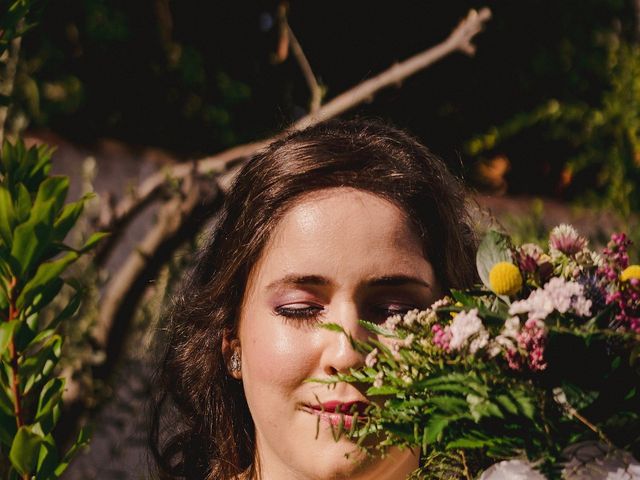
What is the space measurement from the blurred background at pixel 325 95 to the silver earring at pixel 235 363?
147cm

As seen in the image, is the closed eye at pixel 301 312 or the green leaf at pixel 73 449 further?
the closed eye at pixel 301 312

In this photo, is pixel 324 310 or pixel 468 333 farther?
pixel 324 310

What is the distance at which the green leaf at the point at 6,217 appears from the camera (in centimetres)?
165

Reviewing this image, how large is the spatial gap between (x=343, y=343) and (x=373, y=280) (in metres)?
0.17

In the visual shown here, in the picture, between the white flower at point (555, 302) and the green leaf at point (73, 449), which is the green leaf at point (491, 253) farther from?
the green leaf at point (73, 449)

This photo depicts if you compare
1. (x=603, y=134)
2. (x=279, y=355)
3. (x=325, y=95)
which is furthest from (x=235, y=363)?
(x=603, y=134)

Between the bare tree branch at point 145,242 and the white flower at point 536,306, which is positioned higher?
the bare tree branch at point 145,242

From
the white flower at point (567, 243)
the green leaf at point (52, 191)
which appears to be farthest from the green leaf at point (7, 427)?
the white flower at point (567, 243)

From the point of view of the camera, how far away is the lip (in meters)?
1.98

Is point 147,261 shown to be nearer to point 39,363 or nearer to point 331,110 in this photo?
point 331,110

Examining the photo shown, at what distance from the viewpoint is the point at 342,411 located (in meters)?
2.00

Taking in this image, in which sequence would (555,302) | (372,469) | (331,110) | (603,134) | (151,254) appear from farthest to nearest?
1. (603,134)
2. (331,110)
3. (151,254)
4. (372,469)
5. (555,302)

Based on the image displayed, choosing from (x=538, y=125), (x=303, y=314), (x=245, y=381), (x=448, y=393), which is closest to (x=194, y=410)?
(x=245, y=381)

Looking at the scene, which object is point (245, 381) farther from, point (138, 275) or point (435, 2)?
point (435, 2)
